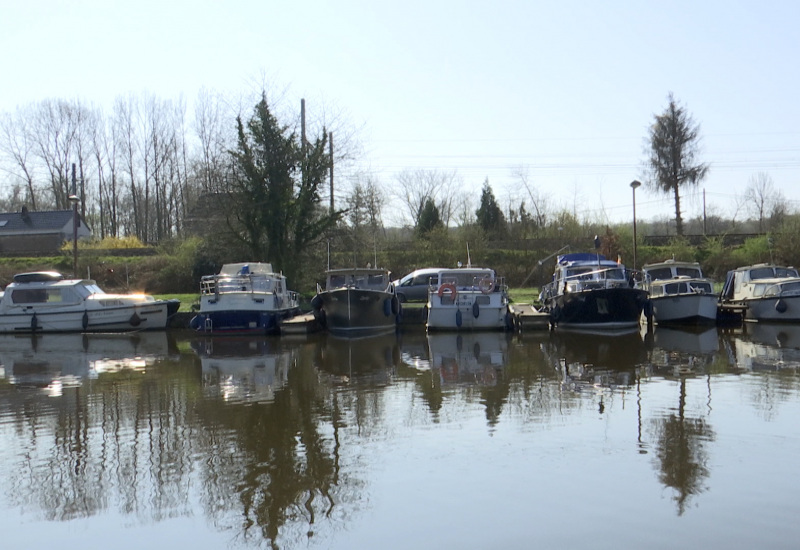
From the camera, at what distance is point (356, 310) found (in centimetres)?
2480

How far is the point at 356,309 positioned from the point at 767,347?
1153 cm

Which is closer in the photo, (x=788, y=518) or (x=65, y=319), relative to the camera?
(x=788, y=518)

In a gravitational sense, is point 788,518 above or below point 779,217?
below

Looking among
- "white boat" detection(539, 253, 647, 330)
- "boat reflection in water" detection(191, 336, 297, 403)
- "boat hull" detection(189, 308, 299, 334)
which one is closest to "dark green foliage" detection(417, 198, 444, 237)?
"white boat" detection(539, 253, 647, 330)

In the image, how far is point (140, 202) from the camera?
204 feet

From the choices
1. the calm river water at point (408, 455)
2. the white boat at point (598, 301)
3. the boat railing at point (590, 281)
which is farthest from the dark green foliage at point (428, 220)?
the calm river water at point (408, 455)

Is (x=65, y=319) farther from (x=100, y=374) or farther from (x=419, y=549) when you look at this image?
(x=419, y=549)

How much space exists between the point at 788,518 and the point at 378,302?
61.9 ft

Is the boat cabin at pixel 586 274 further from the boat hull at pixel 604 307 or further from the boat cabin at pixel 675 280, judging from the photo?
the boat cabin at pixel 675 280

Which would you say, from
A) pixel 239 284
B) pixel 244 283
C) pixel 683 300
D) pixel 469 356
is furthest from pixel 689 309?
pixel 239 284

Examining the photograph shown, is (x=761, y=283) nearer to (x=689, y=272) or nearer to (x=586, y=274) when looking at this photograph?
(x=689, y=272)

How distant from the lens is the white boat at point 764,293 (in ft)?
84.2

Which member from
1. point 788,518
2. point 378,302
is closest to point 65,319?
point 378,302

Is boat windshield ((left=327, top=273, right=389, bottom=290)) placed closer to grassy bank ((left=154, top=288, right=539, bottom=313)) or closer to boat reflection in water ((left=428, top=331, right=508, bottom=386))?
grassy bank ((left=154, top=288, right=539, bottom=313))
